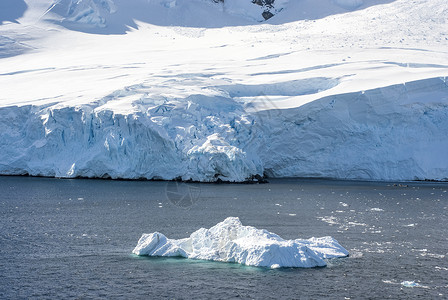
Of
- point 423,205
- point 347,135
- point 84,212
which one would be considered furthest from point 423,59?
point 84,212

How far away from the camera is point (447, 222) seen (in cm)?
1788

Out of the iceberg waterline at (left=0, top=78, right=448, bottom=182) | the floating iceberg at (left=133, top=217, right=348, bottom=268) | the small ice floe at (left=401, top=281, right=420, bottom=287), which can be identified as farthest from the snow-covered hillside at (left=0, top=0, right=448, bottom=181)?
the small ice floe at (left=401, top=281, right=420, bottom=287)

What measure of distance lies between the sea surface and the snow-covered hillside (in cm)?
191

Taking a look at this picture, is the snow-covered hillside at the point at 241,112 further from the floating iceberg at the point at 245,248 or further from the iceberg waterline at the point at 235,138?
the floating iceberg at the point at 245,248

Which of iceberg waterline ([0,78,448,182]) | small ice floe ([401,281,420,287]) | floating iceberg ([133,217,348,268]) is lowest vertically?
small ice floe ([401,281,420,287])

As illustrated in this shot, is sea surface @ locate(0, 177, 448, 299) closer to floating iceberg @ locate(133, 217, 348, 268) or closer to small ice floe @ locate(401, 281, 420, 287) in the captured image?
small ice floe @ locate(401, 281, 420, 287)

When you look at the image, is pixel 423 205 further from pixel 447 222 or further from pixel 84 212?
pixel 84 212

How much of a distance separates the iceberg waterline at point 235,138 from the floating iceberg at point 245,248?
14.2 metres

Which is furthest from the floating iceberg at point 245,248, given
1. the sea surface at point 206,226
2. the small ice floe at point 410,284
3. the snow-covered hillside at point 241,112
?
the snow-covered hillside at point 241,112

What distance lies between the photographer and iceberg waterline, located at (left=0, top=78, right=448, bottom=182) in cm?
2786

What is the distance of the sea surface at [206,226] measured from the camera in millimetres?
10453

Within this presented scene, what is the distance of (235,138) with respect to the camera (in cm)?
2880

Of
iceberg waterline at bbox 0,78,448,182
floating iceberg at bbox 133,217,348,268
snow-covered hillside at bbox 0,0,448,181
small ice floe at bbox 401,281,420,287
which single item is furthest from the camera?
snow-covered hillside at bbox 0,0,448,181

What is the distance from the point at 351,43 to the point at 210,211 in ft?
83.7
